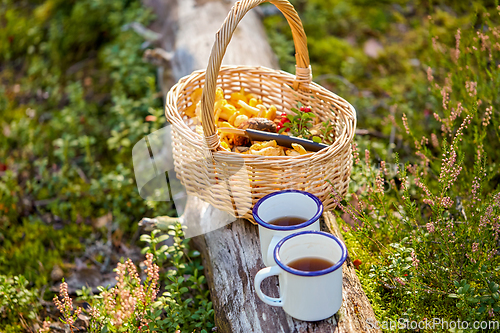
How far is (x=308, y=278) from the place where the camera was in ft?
4.50

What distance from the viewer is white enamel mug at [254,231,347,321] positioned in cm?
139

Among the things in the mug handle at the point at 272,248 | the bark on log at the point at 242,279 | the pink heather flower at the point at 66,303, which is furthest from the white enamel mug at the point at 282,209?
the pink heather flower at the point at 66,303

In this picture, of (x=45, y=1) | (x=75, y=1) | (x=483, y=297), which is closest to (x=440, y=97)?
(x=483, y=297)

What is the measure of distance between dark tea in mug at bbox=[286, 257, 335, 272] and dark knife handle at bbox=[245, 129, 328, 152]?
0.57 meters

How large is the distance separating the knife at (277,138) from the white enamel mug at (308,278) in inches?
20.2

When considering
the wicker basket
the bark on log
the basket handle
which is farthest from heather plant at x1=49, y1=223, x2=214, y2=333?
the basket handle

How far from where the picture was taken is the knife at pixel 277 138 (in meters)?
1.91

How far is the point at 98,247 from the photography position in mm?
2807

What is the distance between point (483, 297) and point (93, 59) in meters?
4.47

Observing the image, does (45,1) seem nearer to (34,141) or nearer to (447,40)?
(34,141)

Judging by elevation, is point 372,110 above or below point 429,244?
below

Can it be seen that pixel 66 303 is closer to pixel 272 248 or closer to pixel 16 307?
pixel 16 307

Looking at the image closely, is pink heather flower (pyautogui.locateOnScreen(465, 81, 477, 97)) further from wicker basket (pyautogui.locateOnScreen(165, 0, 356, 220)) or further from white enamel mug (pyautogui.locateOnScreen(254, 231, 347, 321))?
white enamel mug (pyautogui.locateOnScreen(254, 231, 347, 321))

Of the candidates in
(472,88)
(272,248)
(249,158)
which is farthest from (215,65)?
(472,88)
